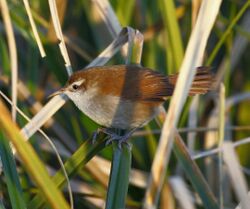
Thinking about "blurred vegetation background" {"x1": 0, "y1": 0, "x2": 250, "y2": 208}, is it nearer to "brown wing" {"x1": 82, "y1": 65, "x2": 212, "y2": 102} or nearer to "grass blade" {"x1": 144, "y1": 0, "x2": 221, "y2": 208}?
"brown wing" {"x1": 82, "y1": 65, "x2": 212, "y2": 102}

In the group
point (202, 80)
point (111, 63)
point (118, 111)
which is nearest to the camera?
point (118, 111)

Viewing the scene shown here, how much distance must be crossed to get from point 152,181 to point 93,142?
567 millimetres

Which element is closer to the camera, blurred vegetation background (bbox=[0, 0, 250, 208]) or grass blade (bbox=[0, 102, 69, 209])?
grass blade (bbox=[0, 102, 69, 209])

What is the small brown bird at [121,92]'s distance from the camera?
2.40 metres

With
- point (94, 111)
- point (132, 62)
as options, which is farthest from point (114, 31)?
point (94, 111)

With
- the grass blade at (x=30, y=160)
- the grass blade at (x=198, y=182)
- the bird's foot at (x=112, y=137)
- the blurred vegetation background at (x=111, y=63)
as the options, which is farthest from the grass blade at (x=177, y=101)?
the blurred vegetation background at (x=111, y=63)

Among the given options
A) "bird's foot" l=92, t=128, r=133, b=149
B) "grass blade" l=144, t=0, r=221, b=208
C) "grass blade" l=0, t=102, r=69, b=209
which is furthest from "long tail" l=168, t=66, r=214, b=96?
"grass blade" l=0, t=102, r=69, b=209

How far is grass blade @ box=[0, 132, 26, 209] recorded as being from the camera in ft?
5.68

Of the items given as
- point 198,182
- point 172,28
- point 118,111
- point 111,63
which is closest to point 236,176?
point 198,182

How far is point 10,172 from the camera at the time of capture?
1.76 metres

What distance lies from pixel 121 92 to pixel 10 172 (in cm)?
82

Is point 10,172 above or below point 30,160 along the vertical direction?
below

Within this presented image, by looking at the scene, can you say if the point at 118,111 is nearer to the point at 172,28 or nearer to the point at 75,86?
the point at 75,86

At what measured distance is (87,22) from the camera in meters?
3.43
